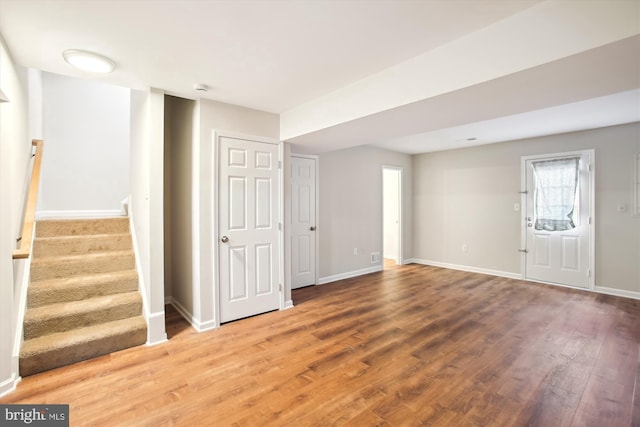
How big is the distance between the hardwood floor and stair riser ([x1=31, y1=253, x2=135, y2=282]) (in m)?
0.86

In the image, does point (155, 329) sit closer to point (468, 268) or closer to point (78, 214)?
point (78, 214)

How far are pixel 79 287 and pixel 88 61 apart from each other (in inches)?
80.1

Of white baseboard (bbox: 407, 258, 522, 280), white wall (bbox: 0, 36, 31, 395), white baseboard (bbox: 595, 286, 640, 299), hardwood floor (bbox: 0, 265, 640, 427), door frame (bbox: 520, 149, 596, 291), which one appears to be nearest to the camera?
hardwood floor (bbox: 0, 265, 640, 427)

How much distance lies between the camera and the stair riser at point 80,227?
326 cm

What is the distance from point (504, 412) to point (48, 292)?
376 cm

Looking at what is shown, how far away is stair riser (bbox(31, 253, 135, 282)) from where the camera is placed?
9.09 ft

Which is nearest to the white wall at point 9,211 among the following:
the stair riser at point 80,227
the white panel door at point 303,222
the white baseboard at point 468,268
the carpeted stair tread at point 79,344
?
the carpeted stair tread at point 79,344

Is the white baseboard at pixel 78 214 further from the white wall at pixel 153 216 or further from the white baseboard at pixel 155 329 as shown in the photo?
the white baseboard at pixel 155 329

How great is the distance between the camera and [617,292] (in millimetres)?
4164

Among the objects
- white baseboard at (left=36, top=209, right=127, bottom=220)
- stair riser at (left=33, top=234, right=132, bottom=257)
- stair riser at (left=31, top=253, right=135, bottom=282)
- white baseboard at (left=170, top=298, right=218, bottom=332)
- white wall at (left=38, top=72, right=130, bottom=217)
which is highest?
white wall at (left=38, top=72, right=130, bottom=217)

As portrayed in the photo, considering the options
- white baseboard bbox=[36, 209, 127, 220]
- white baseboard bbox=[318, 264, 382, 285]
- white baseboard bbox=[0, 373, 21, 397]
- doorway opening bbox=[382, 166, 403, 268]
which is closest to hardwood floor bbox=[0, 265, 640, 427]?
white baseboard bbox=[0, 373, 21, 397]

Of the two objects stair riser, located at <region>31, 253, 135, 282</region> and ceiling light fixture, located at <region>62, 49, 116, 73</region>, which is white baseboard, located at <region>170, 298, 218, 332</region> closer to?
stair riser, located at <region>31, 253, 135, 282</region>

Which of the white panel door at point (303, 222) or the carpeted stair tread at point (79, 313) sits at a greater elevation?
the white panel door at point (303, 222)

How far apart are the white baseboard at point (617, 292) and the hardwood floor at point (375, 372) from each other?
67 centimetres
